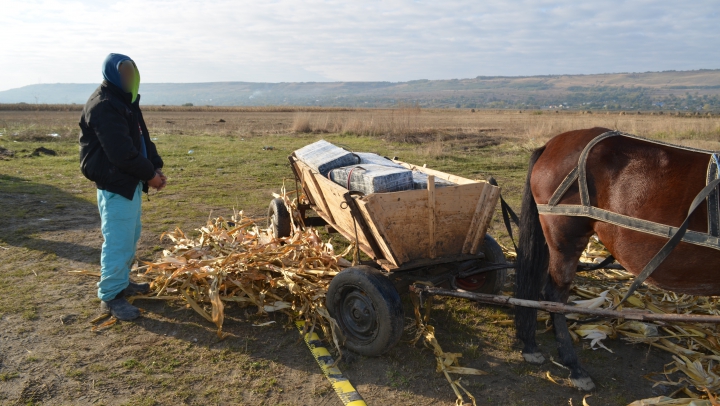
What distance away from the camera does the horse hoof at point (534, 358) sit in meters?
3.54

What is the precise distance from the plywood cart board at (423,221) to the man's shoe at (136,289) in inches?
82.8

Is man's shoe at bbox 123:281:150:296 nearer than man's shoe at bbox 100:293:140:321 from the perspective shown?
No

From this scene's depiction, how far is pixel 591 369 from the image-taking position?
3.51 m

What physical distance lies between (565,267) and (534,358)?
742mm

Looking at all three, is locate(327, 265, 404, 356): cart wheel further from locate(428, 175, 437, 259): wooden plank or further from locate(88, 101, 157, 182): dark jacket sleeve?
locate(88, 101, 157, 182): dark jacket sleeve

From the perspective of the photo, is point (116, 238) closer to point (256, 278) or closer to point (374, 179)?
point (256, 278)

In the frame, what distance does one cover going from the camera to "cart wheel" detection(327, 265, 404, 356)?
11.1ft

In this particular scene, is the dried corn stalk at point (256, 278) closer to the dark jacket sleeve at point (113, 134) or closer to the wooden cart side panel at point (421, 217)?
the wooden cart side panel at point (421, 217)

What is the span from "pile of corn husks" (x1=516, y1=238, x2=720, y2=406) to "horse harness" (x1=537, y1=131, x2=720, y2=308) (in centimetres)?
94

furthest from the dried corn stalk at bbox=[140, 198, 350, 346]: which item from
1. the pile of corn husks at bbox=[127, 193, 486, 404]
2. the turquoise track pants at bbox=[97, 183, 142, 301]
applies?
the turquoise track pants at bbox=[97, 183, 142, 301]

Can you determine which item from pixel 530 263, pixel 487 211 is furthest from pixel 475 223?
pixel 530 263

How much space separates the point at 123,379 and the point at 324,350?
4.69ft

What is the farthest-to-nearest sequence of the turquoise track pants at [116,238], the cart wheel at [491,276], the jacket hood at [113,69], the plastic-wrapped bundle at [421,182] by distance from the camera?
1. the cart wheel at [491,276]
2. the plastic-wrapped bundle at [421,182]
3. the turquoise track pants at [116,238]
4. the jacket hood at [113,69]

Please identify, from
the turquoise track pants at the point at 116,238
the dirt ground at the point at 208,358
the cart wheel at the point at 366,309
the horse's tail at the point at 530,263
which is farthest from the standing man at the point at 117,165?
the horse's tail at the point at 530,263
